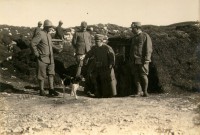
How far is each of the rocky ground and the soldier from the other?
3.51 feet

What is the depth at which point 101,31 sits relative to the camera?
61.1 ft

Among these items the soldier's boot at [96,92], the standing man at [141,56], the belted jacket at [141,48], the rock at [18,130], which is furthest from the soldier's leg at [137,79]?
the rock at [18,130]

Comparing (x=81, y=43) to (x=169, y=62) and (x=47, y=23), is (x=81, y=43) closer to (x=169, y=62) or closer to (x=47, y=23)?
(x=47, y=23)

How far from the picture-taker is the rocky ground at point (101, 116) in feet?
23.7

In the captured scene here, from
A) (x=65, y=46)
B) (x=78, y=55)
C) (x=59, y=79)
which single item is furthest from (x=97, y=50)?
(x=65, y=46)

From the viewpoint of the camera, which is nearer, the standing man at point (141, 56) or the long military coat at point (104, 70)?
the standing man at point (141, 56)

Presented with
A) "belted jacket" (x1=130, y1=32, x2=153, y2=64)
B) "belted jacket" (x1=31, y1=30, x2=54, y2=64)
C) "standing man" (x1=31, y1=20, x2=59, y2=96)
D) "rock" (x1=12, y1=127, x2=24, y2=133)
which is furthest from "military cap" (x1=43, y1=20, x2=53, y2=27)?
"rock" (x1=12, y1=127, x2=24, y2=133)

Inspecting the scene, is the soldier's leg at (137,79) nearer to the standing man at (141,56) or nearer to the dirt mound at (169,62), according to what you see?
the standing man at (141,56)

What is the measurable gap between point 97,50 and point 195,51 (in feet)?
10.4

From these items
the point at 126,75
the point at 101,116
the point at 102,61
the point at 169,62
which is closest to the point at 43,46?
the point at 102,61

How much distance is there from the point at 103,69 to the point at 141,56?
1.08 meters

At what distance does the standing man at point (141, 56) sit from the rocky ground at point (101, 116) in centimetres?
54

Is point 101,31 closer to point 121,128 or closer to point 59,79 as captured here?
point 59,79

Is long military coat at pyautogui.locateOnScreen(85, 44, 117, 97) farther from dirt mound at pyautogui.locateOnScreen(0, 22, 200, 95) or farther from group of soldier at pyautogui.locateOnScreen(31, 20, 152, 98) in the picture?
dirt mound at pyautogui.locateOnScreen(0, 22, 200, 95)
